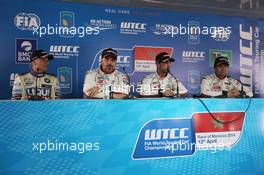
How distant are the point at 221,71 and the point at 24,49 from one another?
2.82 metres

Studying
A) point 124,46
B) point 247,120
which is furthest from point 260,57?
point 247,120

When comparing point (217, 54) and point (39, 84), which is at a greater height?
point (217, 54)

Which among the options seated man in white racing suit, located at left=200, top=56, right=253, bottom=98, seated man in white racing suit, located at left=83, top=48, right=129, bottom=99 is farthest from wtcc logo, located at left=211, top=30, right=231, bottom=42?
seated man in white racing suit, located at left=83, top=48, right=129, bottom=99

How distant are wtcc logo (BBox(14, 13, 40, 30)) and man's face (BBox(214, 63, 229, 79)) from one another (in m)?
2.65

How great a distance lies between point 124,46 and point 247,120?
2.60 meters

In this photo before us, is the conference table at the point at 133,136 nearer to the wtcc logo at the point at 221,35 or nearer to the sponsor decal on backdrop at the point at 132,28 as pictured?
the sponsor decal on backdrop at the point at 132,28

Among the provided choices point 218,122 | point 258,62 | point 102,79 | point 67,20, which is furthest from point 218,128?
point 258,62

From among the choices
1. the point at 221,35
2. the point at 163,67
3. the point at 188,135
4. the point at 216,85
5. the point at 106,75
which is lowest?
the point at 188,135

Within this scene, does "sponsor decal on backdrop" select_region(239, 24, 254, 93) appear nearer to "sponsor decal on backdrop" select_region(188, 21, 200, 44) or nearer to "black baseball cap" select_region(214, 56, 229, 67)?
"black baseball cap" select_region(214, 56, 229, 67)

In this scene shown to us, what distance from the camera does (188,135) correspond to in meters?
2.64

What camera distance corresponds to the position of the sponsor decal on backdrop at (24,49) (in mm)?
4539

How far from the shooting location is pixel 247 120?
112 inches

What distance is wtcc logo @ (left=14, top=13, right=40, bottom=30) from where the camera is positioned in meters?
4.51

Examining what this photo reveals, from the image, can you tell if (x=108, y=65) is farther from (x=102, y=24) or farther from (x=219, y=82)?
(x=219, y=82)
